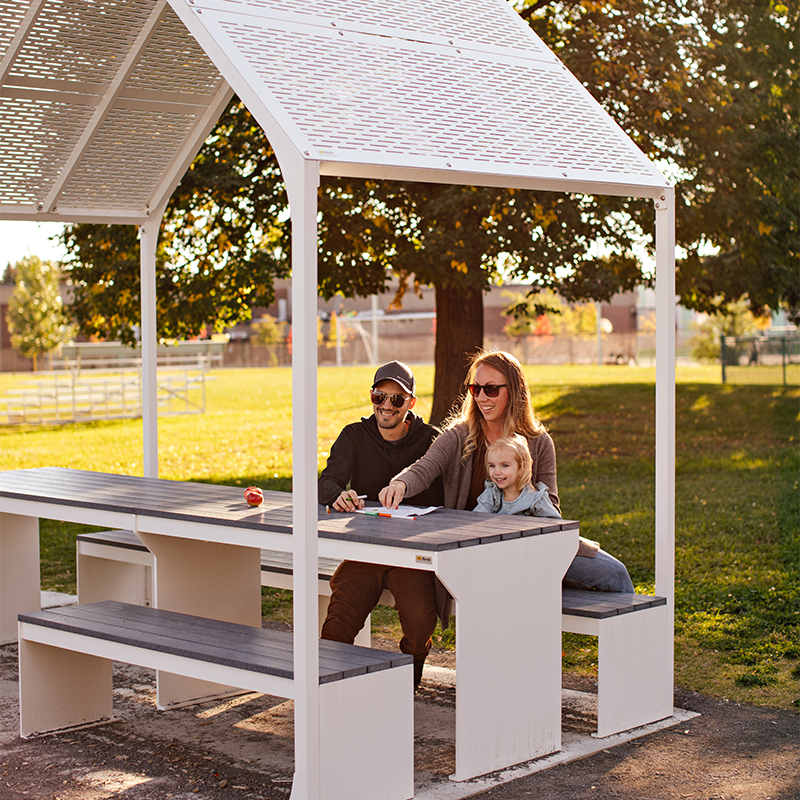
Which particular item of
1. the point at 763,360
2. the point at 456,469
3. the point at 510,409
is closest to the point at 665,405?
the point at 510,409

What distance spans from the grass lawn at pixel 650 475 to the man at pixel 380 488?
4.68 feet

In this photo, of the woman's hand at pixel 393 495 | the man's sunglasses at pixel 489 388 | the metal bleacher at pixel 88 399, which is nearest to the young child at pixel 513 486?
the man's sunglasses at pixel 489 388

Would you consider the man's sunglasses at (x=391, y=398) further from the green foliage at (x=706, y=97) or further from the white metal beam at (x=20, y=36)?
the green foliage at (x=706, y=97)

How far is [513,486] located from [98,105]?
3.12m

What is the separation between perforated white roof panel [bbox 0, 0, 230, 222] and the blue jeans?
3194 millimetres

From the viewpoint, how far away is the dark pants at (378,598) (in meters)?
4.81

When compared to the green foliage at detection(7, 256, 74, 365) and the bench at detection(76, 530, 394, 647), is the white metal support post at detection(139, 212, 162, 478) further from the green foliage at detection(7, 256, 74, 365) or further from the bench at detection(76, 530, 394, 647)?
the green foliage at detection(7, 256, 74, 365)

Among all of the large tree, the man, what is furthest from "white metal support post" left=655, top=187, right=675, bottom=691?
the large tree

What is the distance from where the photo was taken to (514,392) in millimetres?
5113

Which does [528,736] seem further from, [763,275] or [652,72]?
[763,275]

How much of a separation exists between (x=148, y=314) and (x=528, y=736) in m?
3.54

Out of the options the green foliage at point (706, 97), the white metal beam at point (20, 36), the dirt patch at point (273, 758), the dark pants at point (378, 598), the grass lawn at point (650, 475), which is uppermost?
the green foliage at point (706, 97)

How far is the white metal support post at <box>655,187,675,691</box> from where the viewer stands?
4984 mm

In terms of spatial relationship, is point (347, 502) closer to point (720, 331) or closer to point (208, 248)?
point (208, 248)
